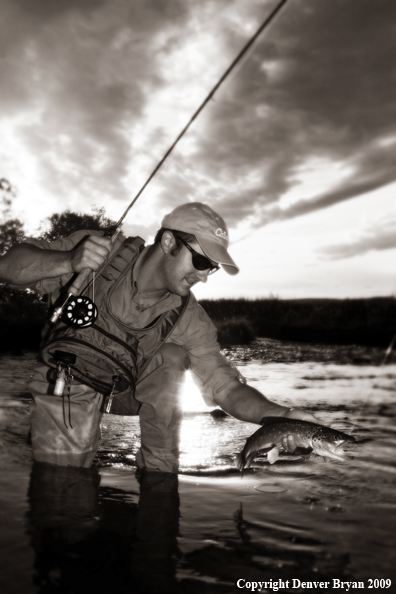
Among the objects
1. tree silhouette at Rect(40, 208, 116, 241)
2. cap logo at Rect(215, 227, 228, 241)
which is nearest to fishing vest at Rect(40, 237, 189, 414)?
cap logo at Rect(215, 227, 228, 241)

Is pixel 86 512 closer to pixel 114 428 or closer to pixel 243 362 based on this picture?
pixel 114 428

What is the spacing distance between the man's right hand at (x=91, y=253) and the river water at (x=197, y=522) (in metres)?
1.42

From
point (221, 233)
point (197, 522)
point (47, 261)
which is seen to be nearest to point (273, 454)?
point (197, 522)

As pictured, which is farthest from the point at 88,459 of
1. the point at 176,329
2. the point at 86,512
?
the point at 176,329

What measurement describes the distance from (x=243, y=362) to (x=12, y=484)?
35.2 ft

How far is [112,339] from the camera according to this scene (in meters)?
3.61

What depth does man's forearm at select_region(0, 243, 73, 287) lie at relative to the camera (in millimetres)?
3246

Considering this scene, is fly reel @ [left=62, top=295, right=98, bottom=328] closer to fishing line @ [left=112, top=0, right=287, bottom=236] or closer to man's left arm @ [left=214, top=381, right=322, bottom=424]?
fishing line @ [left=112, top=0, right=287, bottom=236]

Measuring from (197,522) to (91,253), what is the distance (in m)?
1.69

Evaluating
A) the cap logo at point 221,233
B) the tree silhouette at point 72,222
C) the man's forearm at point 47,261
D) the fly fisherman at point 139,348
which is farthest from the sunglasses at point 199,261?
the tree silhouette at point 72,222

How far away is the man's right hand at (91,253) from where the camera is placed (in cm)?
307

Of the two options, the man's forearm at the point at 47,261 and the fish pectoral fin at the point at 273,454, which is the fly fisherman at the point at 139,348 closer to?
the man's forearm at the point at 47,261

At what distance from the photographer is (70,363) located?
3.39m

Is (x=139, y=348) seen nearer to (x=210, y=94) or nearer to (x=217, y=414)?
(x=210, y=94)
